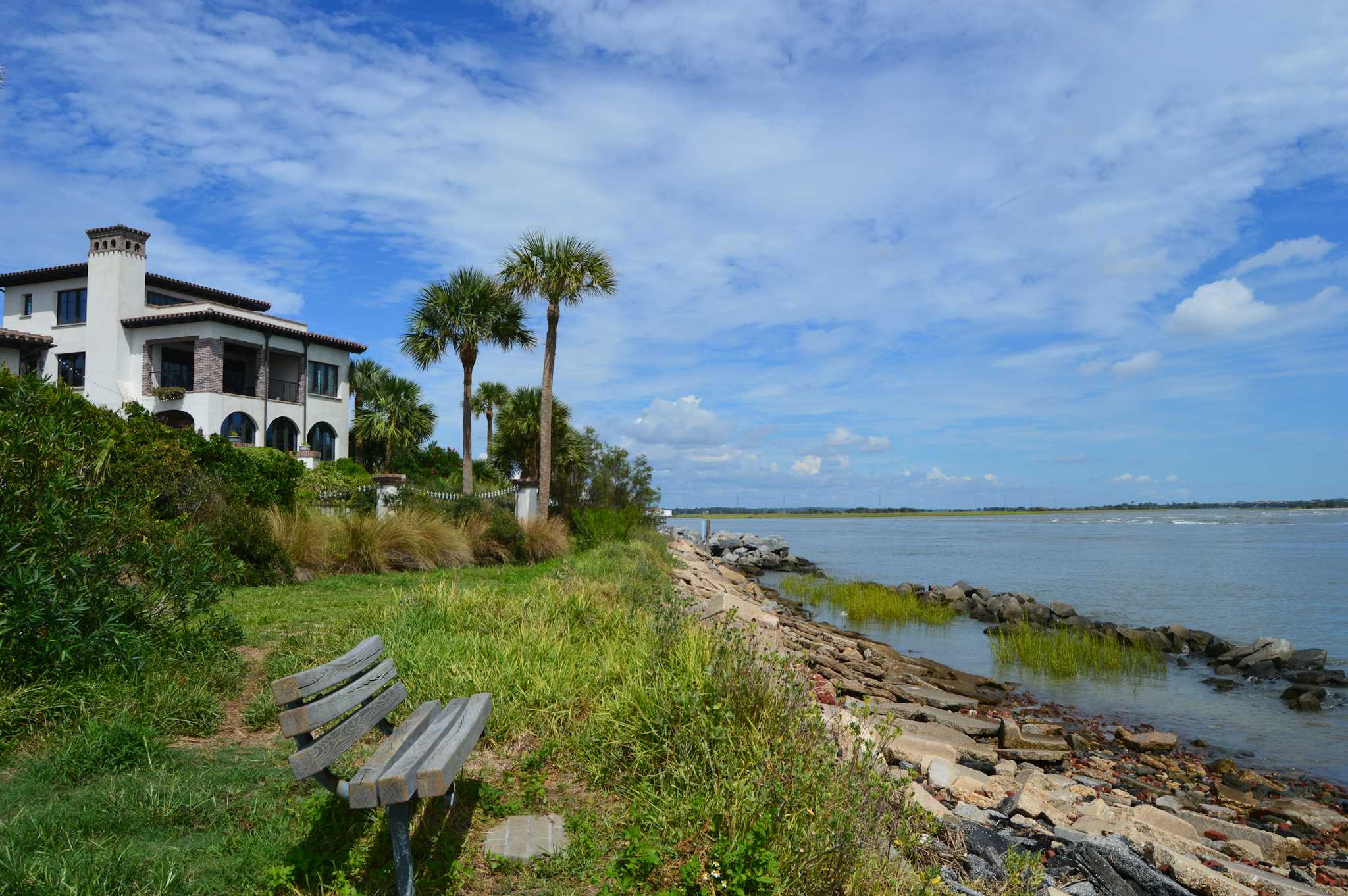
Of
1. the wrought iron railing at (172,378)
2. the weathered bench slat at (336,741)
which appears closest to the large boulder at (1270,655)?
the weathered bench slat at (336,741)

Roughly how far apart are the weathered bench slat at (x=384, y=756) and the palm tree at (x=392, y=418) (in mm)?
36895

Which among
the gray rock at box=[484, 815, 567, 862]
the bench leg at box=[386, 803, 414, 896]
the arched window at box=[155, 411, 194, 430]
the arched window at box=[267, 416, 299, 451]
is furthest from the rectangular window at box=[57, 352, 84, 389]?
the bench leg at box=[386, 803, 414, 896]

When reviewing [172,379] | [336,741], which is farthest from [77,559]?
[172,379]

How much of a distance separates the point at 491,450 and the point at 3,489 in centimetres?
3698

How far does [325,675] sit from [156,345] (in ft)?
116

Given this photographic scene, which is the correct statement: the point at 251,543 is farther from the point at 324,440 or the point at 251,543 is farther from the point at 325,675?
the point at 324,440

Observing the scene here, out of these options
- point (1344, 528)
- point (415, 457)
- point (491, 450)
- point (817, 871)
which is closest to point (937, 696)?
point (817, 871)

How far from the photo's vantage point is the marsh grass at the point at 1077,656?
1532 cm

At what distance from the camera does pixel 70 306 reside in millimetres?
34562

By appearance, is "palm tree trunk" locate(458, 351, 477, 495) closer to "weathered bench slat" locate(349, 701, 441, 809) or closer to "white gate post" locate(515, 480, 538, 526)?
"white gate post" locate(515, 480, 538, 526)

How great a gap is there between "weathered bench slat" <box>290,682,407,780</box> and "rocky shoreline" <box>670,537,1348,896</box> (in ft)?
8.64

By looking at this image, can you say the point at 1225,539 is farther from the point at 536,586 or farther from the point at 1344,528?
the point at 536,586

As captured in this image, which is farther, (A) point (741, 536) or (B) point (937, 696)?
(A) point (741, 536)

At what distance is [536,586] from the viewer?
1073 centimetres
